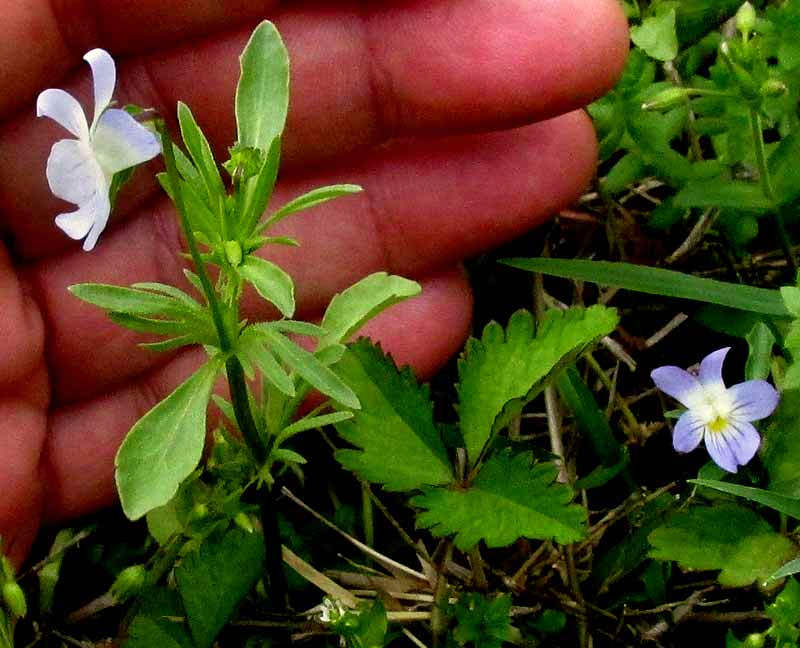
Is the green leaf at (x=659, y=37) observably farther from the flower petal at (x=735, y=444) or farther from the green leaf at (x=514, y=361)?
the flower petal at (x=735, y=444)

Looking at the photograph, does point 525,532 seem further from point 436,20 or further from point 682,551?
point 436,20

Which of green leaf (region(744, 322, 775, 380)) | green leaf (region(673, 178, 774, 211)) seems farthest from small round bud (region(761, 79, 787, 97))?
green leaf (region(744, 322, 775, 380))

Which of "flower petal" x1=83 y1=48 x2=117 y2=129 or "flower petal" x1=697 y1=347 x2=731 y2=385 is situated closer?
"flower petal" x1=83 y1=48 x2=117 y2=129

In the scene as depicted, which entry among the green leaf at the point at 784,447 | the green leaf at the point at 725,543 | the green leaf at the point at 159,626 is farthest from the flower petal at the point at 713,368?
the green leaf at the point at 159,626

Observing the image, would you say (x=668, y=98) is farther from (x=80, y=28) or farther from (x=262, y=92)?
(x=80, y=28)

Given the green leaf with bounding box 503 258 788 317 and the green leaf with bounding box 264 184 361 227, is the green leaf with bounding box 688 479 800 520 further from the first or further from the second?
the green leaf with bounding box 264 184 361 227

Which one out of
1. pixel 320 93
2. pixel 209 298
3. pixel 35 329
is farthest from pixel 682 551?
pixel 35 329
